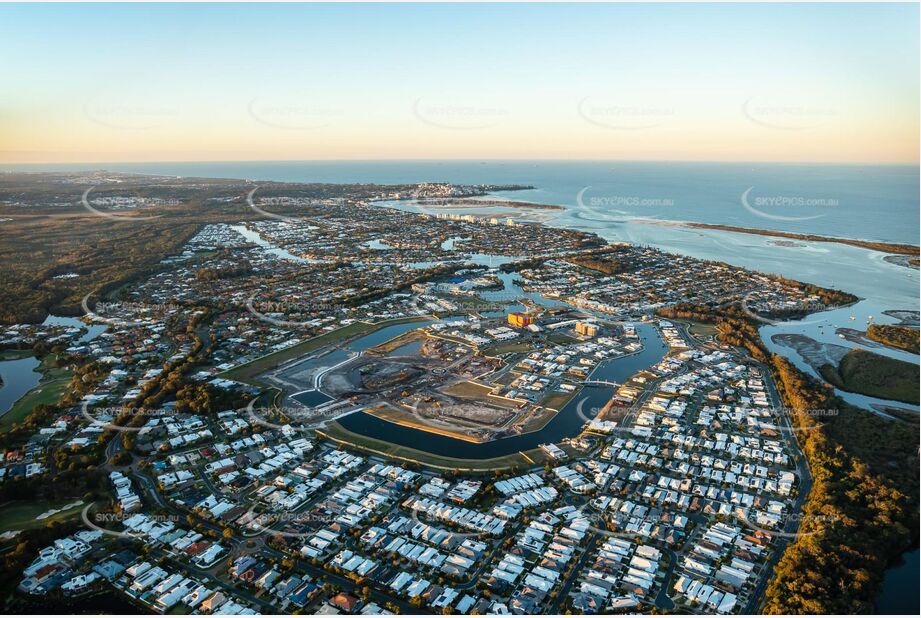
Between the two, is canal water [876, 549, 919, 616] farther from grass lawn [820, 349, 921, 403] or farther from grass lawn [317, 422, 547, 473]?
grass lawn [820, 349, 921, 403]

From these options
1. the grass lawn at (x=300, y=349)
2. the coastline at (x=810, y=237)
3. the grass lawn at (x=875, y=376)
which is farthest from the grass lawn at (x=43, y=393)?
the coastline at (x=810, y=237)

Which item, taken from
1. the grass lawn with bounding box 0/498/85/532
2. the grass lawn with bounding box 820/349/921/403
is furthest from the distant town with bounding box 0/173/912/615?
the grass lawn with bounding box 820/349/921/403

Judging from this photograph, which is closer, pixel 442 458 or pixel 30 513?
pixel 30 513

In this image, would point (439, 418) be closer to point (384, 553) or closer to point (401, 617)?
point (384, 553)

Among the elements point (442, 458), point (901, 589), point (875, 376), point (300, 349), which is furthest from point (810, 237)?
point (442, 458)

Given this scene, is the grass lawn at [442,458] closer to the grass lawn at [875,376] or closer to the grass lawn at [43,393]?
the grass lawn at [43,393]

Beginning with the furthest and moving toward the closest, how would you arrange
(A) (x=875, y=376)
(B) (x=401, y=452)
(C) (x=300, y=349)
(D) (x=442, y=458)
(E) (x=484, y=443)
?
(C) (x=300, y=349), (A) (x=875, y=376), (E) (x=484, y=443), (B) (x=401, y=452), (D) (x=442, y=458)

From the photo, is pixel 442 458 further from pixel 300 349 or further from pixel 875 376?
pixel 875 376
